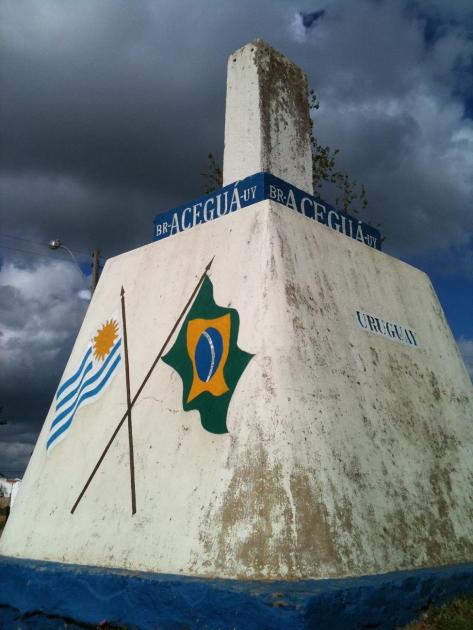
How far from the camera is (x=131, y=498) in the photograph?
511 cm

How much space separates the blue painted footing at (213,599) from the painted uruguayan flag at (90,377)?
1589 mm

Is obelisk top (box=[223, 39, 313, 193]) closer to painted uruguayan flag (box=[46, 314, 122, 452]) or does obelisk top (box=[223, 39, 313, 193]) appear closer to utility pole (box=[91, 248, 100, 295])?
painted uruguayan flag (box=[46, 314, 122, 452])

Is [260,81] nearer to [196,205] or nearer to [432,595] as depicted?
[196,205]

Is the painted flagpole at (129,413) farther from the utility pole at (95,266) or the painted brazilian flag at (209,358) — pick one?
the utility pole at (95,266)

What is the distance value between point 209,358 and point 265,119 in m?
3.03

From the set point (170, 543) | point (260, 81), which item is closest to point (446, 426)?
point (170, 543)

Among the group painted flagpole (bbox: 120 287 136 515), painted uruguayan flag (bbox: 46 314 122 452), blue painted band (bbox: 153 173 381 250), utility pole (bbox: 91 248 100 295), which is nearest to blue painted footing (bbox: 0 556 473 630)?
→ painted flagpole (bbox: 120 287 136 515)

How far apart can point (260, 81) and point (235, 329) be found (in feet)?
10.7

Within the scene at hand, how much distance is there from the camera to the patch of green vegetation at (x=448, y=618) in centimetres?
423

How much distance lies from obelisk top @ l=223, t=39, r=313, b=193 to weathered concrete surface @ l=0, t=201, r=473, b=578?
3.35 feet

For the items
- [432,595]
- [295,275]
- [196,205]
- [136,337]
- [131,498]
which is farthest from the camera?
[196,205]

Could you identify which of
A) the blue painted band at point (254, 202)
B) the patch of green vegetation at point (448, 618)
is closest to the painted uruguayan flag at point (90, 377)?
the blue painted band at point (254, 202)

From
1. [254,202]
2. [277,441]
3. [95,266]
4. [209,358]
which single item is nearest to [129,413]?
[209,358]

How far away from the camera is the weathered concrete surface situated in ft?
14.3
